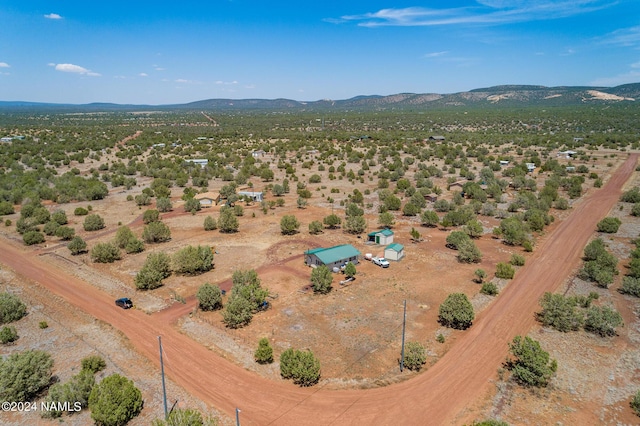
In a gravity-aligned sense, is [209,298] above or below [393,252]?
above

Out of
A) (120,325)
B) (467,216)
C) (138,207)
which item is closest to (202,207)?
(138,207)

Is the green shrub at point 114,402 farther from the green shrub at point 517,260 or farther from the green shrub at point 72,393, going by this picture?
the green shrub at point 517,260

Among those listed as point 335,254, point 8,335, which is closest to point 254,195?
point 335,254

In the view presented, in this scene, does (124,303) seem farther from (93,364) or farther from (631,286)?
(631,286)

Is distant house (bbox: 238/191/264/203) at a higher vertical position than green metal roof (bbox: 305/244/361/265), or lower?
lower

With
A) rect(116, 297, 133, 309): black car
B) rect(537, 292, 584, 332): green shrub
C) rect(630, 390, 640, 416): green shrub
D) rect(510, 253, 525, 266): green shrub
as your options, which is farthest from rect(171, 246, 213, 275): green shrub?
rect(630, 390, 640, 416): green shrub

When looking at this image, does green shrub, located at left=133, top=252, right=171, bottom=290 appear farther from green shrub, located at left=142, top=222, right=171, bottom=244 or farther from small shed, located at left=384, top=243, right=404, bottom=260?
small shed, located at left=384, top=243, right=404, bottom=260

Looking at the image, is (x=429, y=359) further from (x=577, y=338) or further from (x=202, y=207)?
(x=202, y=207)
